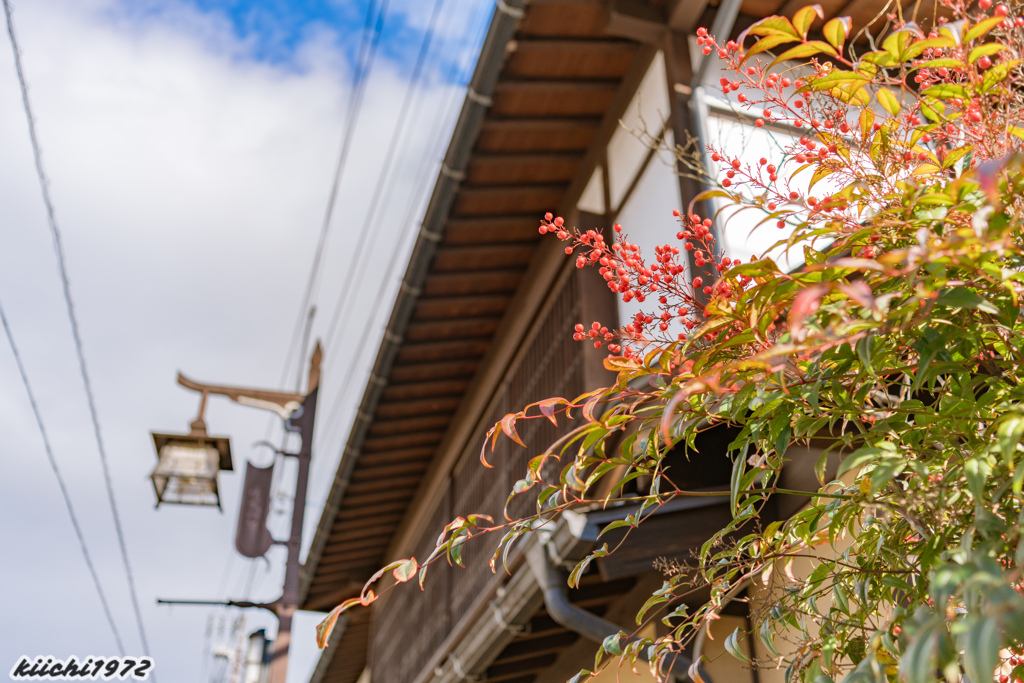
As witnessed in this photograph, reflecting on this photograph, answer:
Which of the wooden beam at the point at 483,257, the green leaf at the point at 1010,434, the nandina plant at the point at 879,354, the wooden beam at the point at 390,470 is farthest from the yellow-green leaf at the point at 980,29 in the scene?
the wooden beam at the point at 390,470

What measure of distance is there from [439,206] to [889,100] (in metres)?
4.10

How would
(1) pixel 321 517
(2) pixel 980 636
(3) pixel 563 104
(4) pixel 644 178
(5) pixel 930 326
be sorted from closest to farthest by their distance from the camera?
(2) pixel 980 636, (5) pixel 930 326, (4) pixel 644 178, (3) pixel 563 104, (1) pixel 321 517

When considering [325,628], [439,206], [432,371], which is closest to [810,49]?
[325,628]

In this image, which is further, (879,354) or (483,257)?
(483,257)

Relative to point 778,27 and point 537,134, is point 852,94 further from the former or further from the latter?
point 537,134

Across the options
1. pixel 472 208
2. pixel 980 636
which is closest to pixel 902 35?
pixel 980 636

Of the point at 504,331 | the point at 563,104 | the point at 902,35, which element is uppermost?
the point at 563,104

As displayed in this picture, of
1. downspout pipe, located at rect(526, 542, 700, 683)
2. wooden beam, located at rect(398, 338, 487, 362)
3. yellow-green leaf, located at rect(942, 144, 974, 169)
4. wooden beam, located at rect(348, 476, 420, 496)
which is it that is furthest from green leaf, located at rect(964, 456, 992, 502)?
wooden beam, located at rect(348, 476, 420, 496)

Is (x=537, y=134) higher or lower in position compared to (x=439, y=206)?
higher

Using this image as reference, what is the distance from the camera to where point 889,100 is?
50.7 inches

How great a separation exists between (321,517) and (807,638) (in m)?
8.41

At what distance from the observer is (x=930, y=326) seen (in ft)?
3.41

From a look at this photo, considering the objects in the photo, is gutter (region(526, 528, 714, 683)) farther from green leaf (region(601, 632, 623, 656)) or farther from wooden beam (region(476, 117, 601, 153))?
wooden beam (region(476, 117, 601, 153))

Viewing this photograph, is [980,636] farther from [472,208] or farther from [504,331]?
[504,331]
